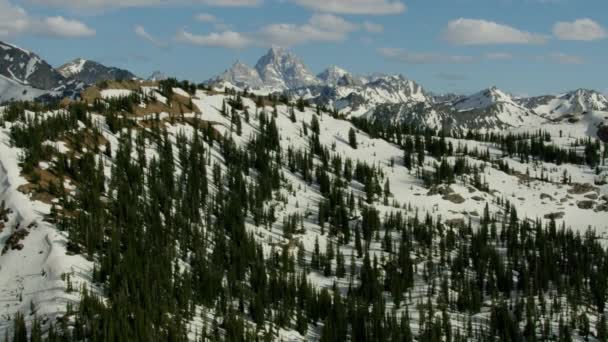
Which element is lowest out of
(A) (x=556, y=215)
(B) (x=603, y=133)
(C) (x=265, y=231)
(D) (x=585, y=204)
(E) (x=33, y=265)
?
(A) (x=556, y=215)

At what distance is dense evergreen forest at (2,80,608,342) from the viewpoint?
36.2m

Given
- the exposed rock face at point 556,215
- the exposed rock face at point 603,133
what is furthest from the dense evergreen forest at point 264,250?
the exposed rock face at point 603,133

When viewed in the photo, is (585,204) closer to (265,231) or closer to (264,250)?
(265,231)

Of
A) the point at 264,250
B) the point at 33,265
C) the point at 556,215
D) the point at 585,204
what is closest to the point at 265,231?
the point at 264,250

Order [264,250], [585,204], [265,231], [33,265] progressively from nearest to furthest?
[33,265]
[264,250]
[265,231]
[585,204]

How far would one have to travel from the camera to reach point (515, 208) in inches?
2945

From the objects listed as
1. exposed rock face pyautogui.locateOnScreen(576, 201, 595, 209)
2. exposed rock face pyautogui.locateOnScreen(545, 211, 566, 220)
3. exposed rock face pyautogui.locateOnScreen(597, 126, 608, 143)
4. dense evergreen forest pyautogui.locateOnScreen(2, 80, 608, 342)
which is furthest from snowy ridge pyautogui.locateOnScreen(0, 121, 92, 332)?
exposed rock face pyautogui.locateOnScreen(597, 126, 608, 143)

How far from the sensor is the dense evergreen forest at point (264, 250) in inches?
1423

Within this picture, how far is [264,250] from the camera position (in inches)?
2082

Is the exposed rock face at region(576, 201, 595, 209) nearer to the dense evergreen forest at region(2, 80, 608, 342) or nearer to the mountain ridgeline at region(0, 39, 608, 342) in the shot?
the mountain ridgeline at region(0, 39, 608, 342)

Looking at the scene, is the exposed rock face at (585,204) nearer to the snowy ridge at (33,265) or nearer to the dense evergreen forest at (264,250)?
the dense evergreen forest at (264,250)

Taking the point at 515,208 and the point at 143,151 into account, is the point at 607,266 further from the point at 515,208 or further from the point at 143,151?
the point at 143,151

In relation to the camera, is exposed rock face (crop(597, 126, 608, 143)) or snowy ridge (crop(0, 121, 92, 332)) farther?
exposed rock face (crop(597, 126, 608, 143))

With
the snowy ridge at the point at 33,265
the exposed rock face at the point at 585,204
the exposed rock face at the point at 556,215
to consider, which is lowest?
the exposed rock face at the point at 556,215
